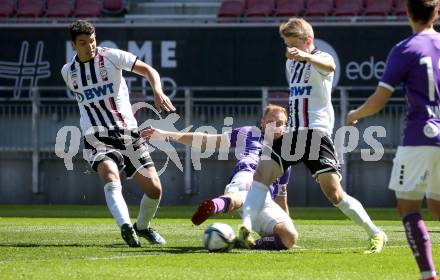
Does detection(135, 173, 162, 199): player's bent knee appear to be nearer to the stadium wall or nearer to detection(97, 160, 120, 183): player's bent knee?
detection(97, 160, 120, 183): player's bent knee

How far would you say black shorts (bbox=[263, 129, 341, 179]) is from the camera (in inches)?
357

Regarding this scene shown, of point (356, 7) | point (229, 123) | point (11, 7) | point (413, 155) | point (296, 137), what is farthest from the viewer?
point (11, 7)

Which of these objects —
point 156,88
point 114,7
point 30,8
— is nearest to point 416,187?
point 156,88

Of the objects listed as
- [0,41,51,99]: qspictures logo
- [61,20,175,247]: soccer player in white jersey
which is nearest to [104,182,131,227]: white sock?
[61,20,175,247]: soccer player in white jersey

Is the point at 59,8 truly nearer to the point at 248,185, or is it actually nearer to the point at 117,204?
the point at 248,185

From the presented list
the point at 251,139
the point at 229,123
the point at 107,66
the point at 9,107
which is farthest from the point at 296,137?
the point at 9,107

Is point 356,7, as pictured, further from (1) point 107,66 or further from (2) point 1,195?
(1) point 107,66

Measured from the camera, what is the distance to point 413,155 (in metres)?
6.47

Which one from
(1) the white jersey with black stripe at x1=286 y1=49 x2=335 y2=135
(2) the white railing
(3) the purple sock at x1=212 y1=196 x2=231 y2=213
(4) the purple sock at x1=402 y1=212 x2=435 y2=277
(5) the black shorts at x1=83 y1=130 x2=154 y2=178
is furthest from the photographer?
(2) the white railing

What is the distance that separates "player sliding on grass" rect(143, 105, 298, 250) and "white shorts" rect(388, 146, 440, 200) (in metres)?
3.04

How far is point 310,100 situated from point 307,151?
0.49 metres

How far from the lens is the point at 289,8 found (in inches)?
893

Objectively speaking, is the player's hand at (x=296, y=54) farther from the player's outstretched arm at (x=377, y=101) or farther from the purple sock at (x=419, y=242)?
the purple sock at (x=419, y=242)

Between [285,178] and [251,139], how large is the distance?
0.56 m
